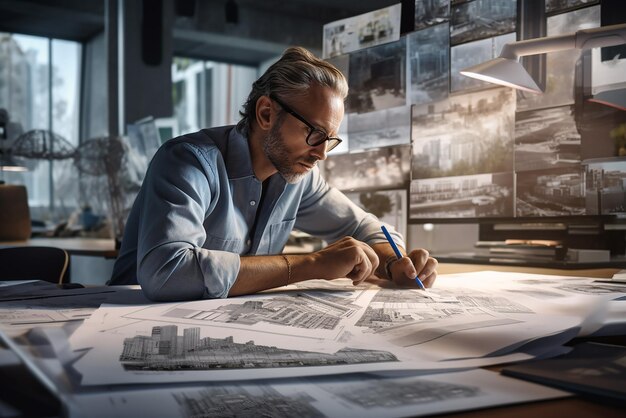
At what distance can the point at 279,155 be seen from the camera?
56.5 inches

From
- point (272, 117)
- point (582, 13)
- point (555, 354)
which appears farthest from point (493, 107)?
point (555, 354)

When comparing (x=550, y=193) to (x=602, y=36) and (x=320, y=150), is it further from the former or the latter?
(x=320, y=150)

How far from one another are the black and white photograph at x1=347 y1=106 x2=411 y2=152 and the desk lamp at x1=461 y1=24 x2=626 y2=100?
505mm

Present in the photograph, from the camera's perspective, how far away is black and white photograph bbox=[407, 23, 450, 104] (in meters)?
1.82

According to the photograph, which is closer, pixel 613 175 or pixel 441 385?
pixel 441 385

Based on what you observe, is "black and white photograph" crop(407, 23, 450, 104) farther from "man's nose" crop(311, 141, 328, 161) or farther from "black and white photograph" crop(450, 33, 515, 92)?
"man's nose" crop(311, 141, 328, 161)

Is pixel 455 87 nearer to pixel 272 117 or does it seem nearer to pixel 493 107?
pixel 493 107

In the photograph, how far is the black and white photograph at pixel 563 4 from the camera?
1.51 meters

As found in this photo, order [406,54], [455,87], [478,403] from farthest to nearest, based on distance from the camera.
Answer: [406,54]
[455,87]
[478,403]

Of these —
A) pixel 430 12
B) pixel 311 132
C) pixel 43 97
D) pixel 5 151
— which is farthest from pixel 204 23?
pixel 311 132

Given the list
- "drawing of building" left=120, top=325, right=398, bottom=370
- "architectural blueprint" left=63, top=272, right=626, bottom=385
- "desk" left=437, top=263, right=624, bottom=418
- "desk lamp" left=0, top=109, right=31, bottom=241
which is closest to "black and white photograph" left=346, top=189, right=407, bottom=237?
"architectural blueprint" left=63, top=272, right=626, bottom=385

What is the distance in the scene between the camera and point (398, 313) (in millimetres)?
827

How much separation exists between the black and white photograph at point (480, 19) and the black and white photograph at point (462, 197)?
1.42 feet

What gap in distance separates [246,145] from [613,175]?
3.12 ft
